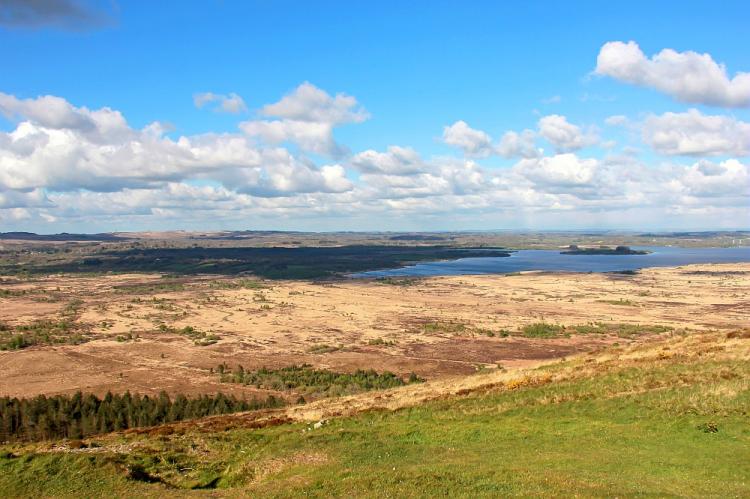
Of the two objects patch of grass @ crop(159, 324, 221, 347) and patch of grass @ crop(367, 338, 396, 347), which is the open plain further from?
patch of grass @ crop(367, 338, 396, 347)

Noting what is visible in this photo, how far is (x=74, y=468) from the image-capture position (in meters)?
21.3

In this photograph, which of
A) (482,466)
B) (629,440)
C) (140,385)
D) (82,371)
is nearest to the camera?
(482,466)

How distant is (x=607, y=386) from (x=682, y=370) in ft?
14.3

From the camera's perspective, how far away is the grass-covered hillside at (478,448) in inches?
658

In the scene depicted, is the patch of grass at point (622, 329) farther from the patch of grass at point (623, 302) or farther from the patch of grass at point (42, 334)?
the patch of grass at point (42, 334)

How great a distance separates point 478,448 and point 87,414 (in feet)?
101

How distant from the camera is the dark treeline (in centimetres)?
3784

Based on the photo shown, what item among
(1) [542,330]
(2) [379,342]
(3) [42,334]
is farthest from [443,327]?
(3) [42,334]

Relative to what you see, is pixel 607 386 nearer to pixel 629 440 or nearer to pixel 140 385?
pixel 629 440

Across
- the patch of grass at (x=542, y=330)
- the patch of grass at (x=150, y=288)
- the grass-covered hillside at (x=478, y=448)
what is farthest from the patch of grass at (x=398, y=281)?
the grass-covered hillside at (x=478, y=448)

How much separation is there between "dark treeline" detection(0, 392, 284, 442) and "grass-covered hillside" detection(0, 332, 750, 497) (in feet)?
36.8

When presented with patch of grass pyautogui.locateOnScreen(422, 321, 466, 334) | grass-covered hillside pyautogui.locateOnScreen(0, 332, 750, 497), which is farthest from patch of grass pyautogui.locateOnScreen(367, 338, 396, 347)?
grass-covered hillside pyautogui.locateOnScreen(0, 332, 750, 497)

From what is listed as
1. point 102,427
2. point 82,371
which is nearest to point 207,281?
point 82,371

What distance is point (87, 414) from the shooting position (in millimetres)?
39531
